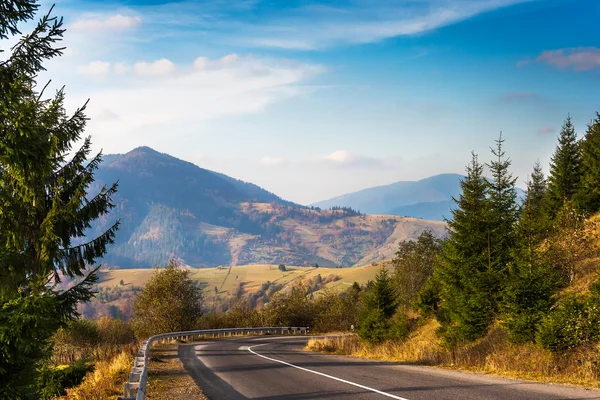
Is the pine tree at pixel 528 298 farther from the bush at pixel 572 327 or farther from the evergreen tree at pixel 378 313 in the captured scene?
the evergreen tree at pixel 378 313

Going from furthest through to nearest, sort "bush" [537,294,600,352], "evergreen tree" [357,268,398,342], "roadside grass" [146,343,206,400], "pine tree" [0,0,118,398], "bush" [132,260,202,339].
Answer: "bush" [132,260,202,339], "evergreen tree" [357,268,398,342], "bush" [537,294,600,352], "roadside grass" [146,343,206,400], "pine tree" [0,0,118,398]

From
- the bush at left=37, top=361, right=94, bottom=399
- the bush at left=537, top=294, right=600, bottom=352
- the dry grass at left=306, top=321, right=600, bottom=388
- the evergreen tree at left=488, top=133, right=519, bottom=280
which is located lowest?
the bush at left=37, top=361, right=94, bottom=399

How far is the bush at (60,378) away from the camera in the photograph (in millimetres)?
21152

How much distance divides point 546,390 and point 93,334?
171 ft

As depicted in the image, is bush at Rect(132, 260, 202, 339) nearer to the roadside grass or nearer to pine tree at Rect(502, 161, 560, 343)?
the roadside grass

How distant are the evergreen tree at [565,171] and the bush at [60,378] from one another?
130ft

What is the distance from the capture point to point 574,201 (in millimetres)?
39719

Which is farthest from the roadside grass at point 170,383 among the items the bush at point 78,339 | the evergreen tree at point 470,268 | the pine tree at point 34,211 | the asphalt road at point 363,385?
the bush at point 78,339

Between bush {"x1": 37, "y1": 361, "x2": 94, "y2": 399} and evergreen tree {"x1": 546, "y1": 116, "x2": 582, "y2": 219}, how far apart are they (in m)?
39.7

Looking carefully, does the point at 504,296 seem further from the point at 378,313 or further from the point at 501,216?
the point at 378,313

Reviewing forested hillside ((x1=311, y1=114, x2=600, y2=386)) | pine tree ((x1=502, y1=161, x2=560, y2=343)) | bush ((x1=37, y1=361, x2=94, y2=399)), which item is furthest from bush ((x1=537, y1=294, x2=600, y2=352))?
bush ((x1=37, y1=361, x2=94, y2=399))

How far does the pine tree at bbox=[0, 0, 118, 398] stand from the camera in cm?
1005

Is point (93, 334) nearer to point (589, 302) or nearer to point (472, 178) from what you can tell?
point (472, 178)

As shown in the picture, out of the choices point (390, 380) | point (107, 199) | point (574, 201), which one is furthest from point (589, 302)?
point (574, 201)
